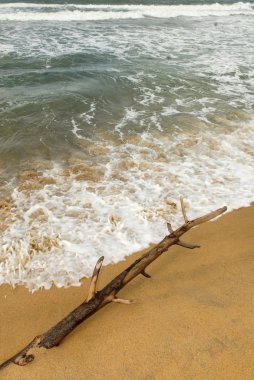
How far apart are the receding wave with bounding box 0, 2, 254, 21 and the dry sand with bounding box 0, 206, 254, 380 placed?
2016 centimetres

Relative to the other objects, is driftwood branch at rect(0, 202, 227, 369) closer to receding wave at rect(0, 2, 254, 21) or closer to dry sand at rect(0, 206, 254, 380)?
dry sand at rect(0, 206, 254, 380)

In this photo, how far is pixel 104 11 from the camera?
901 inches

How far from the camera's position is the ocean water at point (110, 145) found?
13.8 feet

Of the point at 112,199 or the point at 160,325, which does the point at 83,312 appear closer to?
the point at 160,325

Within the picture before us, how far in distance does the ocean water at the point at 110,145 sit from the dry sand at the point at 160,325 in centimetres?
41

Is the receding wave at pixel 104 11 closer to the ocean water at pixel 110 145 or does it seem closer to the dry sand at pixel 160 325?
the ocean water at pixel 110 145

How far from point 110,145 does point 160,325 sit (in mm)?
4070

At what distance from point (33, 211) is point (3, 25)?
16.6 m

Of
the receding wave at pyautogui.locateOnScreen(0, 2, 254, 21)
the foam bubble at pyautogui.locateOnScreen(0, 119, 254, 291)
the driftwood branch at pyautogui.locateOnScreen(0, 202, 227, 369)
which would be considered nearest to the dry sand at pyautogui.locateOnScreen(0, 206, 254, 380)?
the driftwood branch at pyautogui.locateOnScreen(0, 202, 227, 369)

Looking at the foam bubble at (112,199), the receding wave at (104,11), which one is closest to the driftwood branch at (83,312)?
the foam bubble at (112,199)

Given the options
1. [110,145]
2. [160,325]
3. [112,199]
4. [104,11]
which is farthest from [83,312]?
[104,11]

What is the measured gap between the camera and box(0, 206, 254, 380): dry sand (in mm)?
2496

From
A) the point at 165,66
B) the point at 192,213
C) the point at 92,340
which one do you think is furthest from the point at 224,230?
the point at 165,66

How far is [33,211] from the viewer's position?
15.0ft
